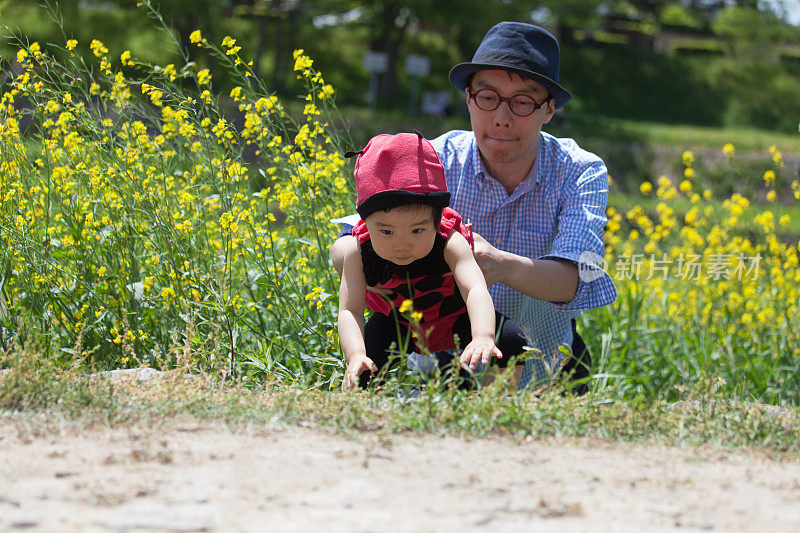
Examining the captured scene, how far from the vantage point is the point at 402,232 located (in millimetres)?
2574

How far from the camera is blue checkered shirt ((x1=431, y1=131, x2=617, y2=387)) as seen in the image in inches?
125

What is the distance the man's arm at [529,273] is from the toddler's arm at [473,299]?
0.41ft

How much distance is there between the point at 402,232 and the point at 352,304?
281 mm

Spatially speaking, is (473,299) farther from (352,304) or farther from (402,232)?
(352,304)

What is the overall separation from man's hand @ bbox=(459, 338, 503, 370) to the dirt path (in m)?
0.29

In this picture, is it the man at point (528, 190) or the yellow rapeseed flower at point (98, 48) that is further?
the yellow rapeseed flower at point (98, 48)

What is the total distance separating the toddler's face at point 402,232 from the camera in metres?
2.56

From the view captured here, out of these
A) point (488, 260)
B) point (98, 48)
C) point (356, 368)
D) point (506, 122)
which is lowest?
point (356, 368)

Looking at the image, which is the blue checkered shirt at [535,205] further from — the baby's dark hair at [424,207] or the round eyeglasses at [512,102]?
the baby's dark hair at [424,207]

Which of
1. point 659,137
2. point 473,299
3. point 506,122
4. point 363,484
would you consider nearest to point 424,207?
point 473,299

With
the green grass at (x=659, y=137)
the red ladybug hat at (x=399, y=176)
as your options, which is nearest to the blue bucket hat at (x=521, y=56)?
the red ladybug hat at (x=399, y=176)

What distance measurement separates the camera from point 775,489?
1.90m

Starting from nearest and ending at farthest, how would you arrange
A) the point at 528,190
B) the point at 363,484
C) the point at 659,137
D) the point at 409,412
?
the point at 363,484, the point at 409,412, the point at 528,190, the point at 659,137

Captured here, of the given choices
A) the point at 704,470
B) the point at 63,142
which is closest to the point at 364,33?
the point at 63,142
